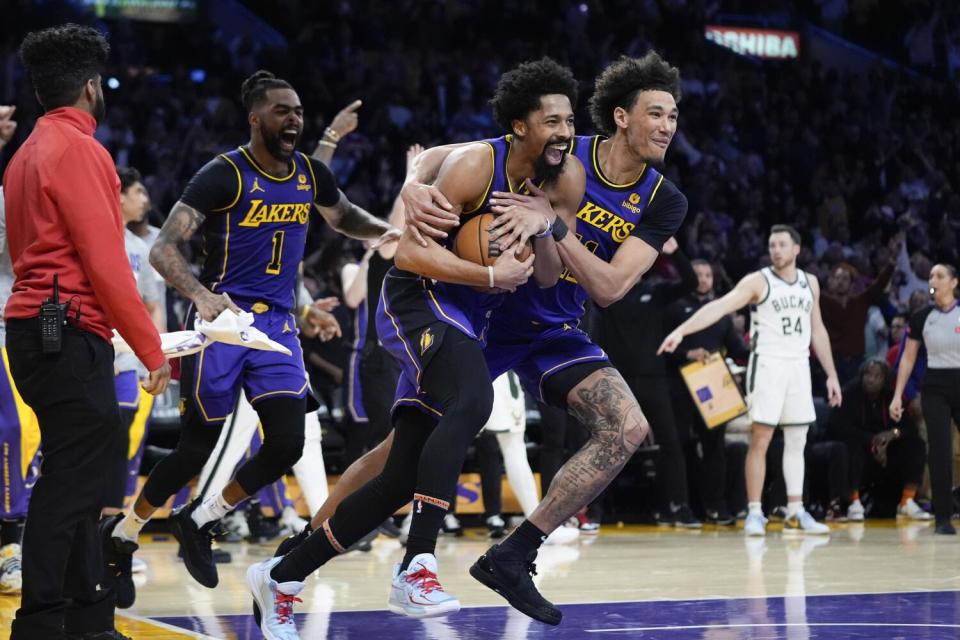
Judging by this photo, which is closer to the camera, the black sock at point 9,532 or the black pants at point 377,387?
the black sock at point 9,532

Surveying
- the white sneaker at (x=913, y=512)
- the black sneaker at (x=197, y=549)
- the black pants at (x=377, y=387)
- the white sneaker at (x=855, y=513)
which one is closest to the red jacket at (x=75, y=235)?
the black sneaker at (x=197, y=549)

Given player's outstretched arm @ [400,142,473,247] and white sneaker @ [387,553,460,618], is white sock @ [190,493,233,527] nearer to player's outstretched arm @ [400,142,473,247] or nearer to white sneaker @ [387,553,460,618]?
white sneaker @ [387,553,460,618]

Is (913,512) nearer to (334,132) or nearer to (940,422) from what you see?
(940,422)

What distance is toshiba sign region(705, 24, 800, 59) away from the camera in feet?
72.3

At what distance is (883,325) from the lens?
543 inches

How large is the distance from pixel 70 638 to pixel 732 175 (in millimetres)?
14566

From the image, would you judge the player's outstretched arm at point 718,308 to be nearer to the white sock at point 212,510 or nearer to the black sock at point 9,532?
the white sock at point 212,510

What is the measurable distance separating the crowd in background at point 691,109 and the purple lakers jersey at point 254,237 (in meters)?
6.51

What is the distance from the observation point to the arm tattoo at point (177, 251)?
5.95 metres

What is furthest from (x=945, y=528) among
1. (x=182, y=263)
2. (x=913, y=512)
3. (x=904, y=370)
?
(x=182, y=263)

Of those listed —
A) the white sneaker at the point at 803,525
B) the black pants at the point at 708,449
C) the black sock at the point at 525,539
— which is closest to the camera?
the black sock at the point at 525,539

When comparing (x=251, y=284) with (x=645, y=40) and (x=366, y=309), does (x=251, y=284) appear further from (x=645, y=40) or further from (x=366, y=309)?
(x=645, y=40)

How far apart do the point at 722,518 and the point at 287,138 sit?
6404mm

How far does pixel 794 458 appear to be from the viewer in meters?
10.7
